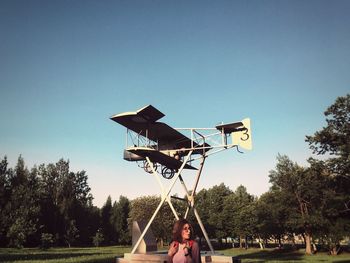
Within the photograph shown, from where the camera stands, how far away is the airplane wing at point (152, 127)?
63.4 feet

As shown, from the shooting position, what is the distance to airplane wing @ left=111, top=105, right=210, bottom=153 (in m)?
19.3

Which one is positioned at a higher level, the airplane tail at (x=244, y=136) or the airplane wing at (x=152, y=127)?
the airplane wing at (x=152, y=127)

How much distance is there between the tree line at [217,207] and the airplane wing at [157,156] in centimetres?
2039

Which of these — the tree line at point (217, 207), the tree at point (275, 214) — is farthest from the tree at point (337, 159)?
the tree at point (275, 214)

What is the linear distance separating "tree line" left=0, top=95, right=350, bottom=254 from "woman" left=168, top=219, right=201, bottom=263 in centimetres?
3338

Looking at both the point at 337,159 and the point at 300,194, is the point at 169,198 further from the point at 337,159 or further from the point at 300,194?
the point at 300,194

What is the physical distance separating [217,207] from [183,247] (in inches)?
2901

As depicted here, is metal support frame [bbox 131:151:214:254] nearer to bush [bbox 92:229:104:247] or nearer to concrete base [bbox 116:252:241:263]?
concrete base [bbox 116:252:241:263]

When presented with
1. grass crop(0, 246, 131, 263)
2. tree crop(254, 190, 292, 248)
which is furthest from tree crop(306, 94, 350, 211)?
grass crop(0, 246, 131, 263)

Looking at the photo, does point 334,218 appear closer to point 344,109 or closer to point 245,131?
point 344,109

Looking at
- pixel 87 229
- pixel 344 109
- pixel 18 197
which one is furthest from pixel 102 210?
pixel 344 109

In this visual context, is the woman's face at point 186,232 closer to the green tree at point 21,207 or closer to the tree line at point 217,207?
the tree line at point 217,207

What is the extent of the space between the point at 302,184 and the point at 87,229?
51219 millimetres

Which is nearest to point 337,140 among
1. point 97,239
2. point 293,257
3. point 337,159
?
point 337,159
